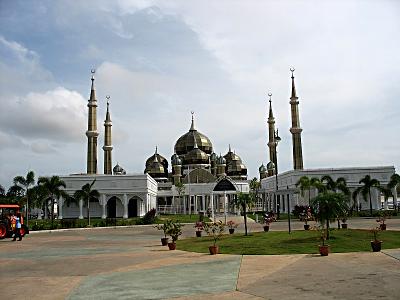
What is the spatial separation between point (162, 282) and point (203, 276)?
1.45 meters

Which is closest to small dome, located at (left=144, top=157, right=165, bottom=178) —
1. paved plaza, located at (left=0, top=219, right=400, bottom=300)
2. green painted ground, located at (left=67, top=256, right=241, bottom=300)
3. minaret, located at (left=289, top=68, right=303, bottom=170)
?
minaret, located at (left=289, top=68, right=303, bottom=170)

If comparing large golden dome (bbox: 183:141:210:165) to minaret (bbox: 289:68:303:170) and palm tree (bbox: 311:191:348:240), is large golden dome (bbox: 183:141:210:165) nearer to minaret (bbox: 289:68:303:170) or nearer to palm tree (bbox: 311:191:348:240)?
minaret (bbox: 289:68:303:170)

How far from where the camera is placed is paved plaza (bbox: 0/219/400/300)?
10797mm

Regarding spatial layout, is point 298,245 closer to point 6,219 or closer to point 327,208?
point 327,208

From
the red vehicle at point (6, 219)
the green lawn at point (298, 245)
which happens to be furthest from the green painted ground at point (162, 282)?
the red vehicle at point (6, 219)

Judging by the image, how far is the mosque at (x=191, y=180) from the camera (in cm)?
6500

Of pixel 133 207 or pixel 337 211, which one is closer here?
pixel 337 211

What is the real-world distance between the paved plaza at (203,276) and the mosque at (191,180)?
25.1 m

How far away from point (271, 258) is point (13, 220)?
2381 cm

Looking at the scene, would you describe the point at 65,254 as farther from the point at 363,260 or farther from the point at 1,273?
the point at 363,260

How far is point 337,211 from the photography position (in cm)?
2169

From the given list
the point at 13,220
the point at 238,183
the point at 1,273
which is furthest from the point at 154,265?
the point at 238,183

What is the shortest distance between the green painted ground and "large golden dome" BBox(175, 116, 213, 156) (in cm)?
8913

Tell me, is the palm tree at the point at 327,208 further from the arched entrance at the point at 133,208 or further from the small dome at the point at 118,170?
the small dome at the point at 118,170
